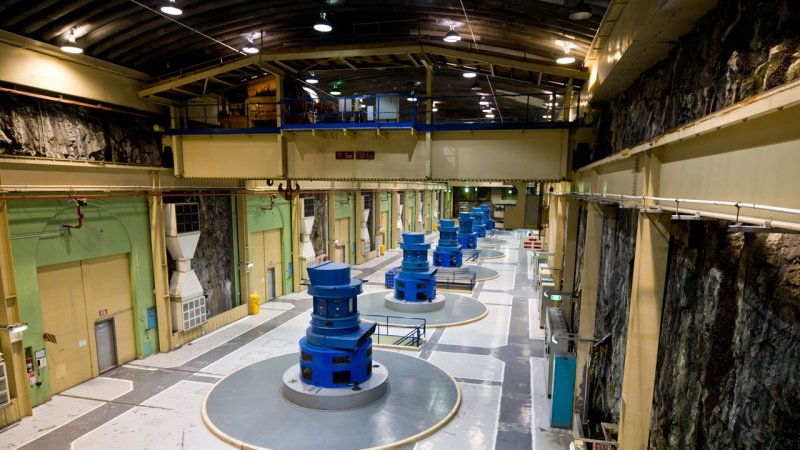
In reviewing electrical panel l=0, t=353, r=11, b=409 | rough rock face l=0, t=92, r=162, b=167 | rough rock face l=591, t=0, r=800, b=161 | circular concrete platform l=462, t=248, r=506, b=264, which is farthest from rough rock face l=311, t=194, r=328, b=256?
rough rock face l=591, t=0, r=800, b=161

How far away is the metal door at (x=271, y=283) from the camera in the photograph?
1719 cm

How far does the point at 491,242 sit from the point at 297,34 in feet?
85.5

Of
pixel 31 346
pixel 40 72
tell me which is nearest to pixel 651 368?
pixel 31 346

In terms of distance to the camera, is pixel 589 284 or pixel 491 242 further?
pixel 491 242

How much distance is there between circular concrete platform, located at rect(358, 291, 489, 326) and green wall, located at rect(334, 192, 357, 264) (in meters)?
6.34

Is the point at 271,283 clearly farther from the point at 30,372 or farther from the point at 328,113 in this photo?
the point at 30,372

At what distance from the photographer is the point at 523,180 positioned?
1077 centimetres

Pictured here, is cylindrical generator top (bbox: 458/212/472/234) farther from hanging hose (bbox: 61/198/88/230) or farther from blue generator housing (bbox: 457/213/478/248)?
hanging hose (bbox: 61/198/88/230)

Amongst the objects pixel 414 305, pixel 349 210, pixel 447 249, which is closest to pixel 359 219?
pixel 349 210

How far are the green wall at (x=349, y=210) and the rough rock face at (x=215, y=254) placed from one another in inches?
317

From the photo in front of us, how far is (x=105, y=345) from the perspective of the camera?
36.0 ft

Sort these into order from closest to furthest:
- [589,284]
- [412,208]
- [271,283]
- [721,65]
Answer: [721,65], [589,284], [271,283], [412,208]

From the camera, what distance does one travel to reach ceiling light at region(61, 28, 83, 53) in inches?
352

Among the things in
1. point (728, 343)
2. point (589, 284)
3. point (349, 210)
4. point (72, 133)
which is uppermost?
point (72, 133)
